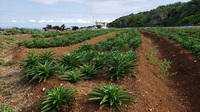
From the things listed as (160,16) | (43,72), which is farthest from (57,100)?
(160,16)

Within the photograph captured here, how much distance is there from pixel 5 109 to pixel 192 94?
5563 mm

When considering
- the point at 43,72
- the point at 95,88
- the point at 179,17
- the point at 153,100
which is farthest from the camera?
the point at 179,17

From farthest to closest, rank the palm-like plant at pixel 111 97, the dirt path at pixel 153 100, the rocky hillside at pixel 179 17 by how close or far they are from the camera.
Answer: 1. the rocky hillside at pixel 179 17
2. the dirt path at pixel 153 100
3. the palm-like plant at pixel 111 97

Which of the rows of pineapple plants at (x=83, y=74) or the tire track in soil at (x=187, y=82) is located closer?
the rows of pineapple plants at (x=83, y=74)

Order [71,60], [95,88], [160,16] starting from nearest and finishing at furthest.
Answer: [95,88]
[71,60]
[160,16]

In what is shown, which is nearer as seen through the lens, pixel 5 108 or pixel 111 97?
pixel 111 97

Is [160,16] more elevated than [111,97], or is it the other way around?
[111,97]

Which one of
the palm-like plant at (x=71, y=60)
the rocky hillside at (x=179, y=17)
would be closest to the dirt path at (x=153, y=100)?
the palm-like plant at (x=71, y=60)

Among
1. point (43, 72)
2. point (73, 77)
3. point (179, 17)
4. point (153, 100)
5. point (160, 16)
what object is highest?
point (43, 72)

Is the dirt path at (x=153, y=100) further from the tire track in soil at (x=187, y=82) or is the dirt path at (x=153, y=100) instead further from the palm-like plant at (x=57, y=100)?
the palm-like plant at (x=57, y=100)

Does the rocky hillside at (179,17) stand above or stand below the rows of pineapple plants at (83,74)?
below

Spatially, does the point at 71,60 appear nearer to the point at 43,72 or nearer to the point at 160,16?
the point at 43,72

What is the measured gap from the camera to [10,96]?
6633 millimetres

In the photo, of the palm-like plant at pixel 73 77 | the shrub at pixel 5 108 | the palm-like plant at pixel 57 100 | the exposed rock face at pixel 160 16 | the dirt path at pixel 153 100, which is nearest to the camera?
the palm-like plant at pixel 57 100
